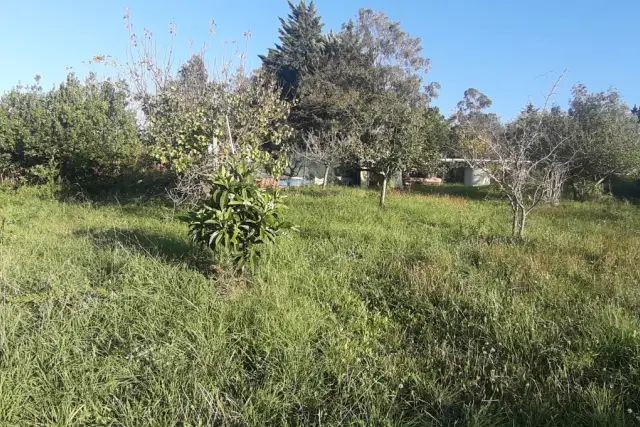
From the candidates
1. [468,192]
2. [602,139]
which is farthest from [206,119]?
[602,139]

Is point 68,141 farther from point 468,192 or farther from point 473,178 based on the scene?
point 473,178

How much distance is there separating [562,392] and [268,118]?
9.96 metres

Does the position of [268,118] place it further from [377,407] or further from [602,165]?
[602,165]

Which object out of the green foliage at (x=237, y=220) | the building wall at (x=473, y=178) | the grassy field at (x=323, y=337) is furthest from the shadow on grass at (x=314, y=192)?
the building wall at (x=473, y=178)

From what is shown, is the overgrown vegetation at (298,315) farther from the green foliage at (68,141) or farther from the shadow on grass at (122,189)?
the green foliage at (68,141)

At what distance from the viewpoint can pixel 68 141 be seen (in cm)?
1405

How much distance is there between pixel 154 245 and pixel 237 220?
2185 millimetres

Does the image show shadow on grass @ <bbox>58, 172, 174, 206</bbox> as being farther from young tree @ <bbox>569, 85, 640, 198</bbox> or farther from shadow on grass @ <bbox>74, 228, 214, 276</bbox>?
young tree @ <bbox>569, 85, 640, 198</bbox>

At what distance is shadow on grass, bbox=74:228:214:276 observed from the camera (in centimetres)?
506

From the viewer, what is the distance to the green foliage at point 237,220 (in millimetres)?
4391

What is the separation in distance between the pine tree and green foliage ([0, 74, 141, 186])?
9672mm

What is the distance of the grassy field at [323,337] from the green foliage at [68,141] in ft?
30.9

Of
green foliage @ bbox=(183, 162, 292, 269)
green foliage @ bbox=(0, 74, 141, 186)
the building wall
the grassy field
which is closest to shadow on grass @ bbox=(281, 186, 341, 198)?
green foliage @ bbox=(0, 74, 141, 186)

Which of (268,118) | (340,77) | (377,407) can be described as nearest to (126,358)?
(377,407)
